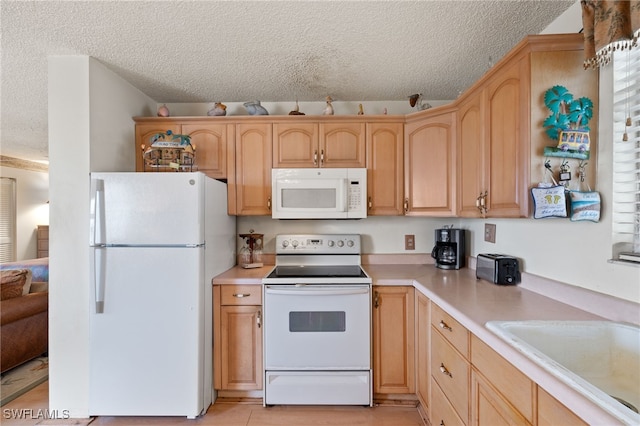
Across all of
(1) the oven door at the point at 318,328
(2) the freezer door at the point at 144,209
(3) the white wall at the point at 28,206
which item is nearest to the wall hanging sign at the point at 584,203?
(1) the oven door at the point at 318,328

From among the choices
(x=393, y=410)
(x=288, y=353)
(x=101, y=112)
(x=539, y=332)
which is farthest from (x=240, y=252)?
(x=539, y=332)

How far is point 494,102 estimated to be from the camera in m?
1.41

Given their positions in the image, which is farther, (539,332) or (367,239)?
(367,239)

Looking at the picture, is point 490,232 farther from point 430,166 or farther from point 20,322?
point 20,322

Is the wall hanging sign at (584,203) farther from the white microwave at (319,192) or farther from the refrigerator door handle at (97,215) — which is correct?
the refrigerator door handle at (97,215)

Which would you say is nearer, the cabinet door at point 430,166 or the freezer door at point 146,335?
the freezer door at point 146,335

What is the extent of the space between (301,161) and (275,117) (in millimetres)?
417

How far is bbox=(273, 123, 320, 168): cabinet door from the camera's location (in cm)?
217

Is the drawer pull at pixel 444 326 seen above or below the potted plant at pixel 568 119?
below

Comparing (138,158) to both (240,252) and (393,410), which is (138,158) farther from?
(393,410)

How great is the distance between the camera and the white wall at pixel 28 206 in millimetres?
4691

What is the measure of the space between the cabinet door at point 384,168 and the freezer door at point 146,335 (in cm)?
140

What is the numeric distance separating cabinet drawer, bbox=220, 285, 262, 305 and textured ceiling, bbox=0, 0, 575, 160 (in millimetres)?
1564

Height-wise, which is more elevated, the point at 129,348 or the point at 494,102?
the point at 494,102
